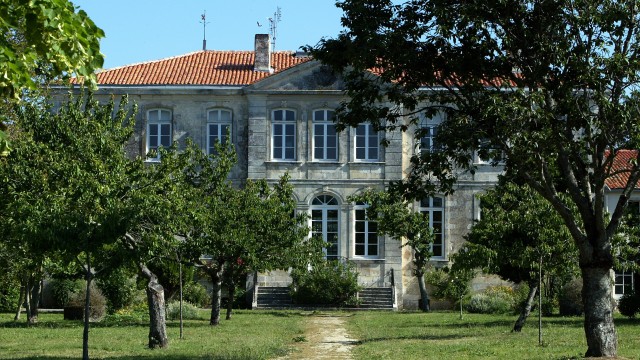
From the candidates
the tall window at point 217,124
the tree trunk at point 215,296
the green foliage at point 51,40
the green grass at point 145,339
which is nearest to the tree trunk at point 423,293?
the green grass at point 145,339

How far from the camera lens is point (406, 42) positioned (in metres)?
16.9

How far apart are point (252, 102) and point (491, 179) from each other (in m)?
9.83

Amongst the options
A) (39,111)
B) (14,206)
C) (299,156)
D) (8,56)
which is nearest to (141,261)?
(14,206)

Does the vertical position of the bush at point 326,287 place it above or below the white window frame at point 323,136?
below

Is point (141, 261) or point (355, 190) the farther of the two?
point (355, 190)

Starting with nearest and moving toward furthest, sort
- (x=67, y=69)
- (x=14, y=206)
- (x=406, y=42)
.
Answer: (x=67, y=69) < (x=406, y=42) < (x=14, y=206)

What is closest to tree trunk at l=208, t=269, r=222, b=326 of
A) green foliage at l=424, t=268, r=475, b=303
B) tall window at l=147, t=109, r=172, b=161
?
green foliage at l=424, t=268, r=475, b=303

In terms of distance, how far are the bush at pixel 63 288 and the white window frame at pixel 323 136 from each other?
10.3 meters

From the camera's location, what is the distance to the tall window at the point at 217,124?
41719 millimetres

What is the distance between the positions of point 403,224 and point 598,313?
66.6 ft

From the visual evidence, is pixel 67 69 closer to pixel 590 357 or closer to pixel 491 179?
pixel 590 357

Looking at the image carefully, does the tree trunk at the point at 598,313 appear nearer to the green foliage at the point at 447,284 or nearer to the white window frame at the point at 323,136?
the green foliage at the point at 447,284

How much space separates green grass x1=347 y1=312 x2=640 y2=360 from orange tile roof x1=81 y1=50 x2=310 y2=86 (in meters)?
12.6

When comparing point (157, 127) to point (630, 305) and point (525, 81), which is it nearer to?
point (630, 305)
